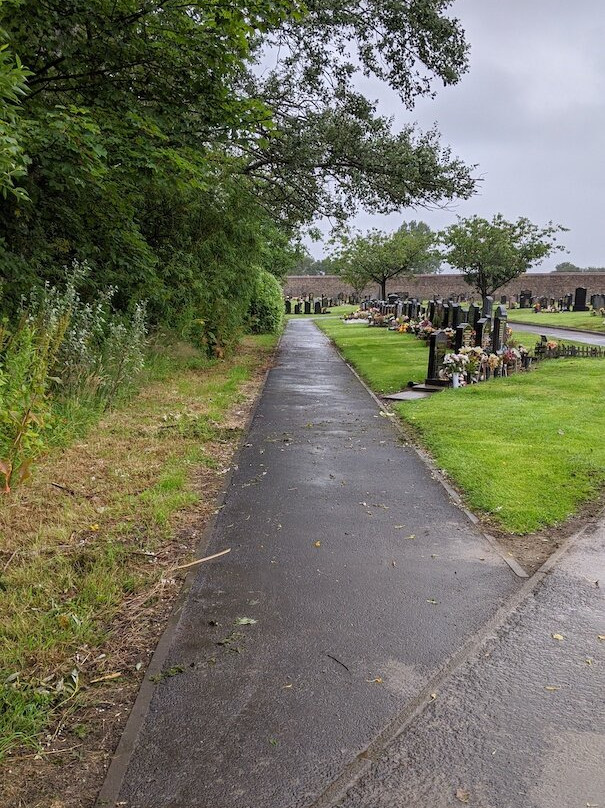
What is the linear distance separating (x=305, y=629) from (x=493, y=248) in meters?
36.2

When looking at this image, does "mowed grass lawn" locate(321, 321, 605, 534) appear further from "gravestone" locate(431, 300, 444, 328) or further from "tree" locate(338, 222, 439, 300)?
"tree" locate(338, 222, 439, 300)

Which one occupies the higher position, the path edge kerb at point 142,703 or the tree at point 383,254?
the tree at point 383,254

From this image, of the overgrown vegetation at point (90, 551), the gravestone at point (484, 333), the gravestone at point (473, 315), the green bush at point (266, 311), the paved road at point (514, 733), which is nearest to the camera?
the paved road at point (514, 733)

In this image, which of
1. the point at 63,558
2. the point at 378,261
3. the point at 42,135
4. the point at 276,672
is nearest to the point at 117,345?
the point at 42,135

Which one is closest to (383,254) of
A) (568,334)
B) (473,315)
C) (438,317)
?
(568,334)

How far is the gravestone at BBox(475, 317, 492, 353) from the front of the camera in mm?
13683

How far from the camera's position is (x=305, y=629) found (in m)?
3.24

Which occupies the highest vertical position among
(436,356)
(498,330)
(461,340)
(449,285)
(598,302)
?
(449,285)

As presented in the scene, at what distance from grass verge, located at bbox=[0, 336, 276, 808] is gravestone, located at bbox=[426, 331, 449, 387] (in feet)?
18.9

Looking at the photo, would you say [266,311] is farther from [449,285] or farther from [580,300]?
[449,285]

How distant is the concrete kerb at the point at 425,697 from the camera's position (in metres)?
2.17

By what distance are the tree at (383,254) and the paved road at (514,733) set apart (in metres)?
40.6

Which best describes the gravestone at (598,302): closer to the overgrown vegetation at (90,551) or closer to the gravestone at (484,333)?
the gravestone at (484,333)

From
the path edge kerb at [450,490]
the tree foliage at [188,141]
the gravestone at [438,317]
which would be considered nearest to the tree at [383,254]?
the gravestone at [438,317]
